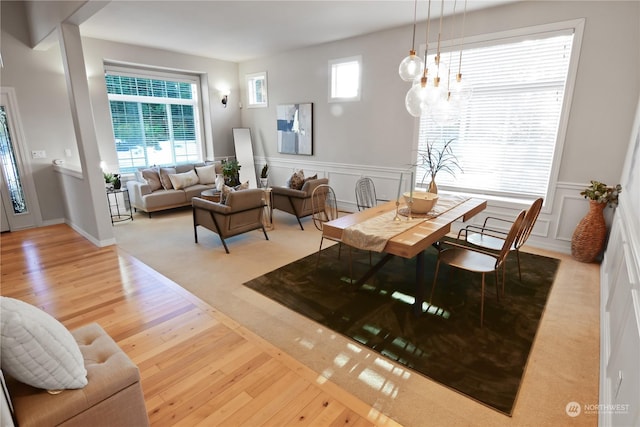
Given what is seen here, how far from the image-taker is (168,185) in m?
5.94

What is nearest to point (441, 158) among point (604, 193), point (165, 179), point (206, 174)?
point (604, 193)

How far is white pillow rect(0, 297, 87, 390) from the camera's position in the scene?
111 centimetres

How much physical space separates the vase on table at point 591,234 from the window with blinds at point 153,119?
6908 millimetres

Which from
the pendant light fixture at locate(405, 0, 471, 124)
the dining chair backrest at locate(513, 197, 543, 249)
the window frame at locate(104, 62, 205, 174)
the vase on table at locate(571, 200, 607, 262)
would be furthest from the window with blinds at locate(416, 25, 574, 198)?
the window frame at locate(104, 62, 205, 174)

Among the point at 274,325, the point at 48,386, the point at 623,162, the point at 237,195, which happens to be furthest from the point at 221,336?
the point at 623,162

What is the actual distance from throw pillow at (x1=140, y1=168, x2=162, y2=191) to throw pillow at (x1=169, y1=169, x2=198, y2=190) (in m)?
0.23

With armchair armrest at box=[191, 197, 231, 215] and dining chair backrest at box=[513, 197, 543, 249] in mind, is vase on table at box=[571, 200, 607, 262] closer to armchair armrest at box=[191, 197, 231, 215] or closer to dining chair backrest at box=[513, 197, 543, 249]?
dining chair backrest at box=[513, 197, 543, 249]

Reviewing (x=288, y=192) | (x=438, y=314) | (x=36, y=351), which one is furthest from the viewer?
(x=288, y=192)

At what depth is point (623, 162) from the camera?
3.40m

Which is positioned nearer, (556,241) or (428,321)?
(428,321)

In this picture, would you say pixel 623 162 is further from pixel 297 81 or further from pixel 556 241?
pixel 297 81

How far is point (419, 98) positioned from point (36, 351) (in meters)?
2.62

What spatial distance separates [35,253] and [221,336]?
10.6ft

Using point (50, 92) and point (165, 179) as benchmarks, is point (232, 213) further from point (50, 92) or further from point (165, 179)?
point (50, 92)
